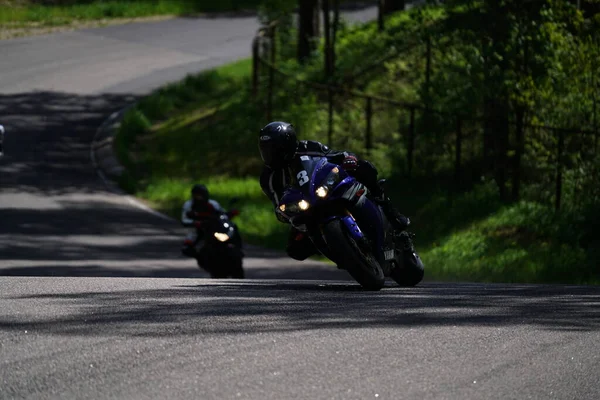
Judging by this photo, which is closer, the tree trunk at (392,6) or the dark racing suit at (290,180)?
the dark racing suit at (290,180)

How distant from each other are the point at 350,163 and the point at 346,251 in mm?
1113

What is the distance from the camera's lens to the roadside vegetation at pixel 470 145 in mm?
21672

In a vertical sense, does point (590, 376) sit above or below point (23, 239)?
above

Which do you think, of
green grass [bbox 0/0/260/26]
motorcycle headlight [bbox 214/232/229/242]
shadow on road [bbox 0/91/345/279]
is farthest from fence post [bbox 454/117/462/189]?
green grass [bbox 0/0/260/26]

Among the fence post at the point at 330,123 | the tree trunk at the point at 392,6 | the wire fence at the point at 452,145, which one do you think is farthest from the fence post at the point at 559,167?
the tree trunk at the point at 392,6

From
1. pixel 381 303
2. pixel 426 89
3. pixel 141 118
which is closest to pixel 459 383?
pixel 381 303

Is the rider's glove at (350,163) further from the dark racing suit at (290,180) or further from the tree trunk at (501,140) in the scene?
the tree trunk at (501,140)

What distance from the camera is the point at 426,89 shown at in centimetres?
2692

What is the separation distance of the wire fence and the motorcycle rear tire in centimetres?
1014

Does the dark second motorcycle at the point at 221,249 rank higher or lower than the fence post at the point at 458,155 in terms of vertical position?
higher

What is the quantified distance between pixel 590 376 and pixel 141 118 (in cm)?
2946

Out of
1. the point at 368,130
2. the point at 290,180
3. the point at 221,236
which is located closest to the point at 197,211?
the point at 221,236

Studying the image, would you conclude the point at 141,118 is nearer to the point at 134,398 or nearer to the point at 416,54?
the point at 416,54

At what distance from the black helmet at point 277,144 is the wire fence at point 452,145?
1009cm
